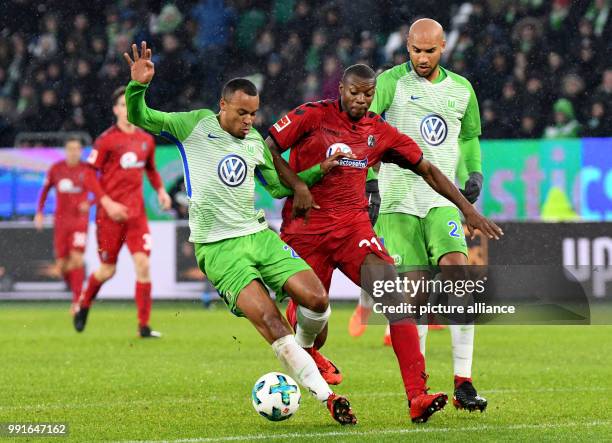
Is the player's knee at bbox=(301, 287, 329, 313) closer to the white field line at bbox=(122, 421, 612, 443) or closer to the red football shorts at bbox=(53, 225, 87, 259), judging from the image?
the white field line at bbox=(122, 421, 612, 443)

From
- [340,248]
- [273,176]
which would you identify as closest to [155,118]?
[273,176]

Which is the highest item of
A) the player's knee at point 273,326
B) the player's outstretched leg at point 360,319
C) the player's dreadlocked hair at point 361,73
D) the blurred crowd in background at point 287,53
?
the blurred crowd in background at point 287,53

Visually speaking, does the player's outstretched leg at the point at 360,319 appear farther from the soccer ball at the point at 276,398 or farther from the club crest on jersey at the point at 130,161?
the soccer ball at the point at 276,398

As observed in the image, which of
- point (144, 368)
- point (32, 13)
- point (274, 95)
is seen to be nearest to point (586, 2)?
point (274, 95)

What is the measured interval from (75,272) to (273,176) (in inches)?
324

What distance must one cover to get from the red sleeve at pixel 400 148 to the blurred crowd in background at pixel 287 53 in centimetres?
1070

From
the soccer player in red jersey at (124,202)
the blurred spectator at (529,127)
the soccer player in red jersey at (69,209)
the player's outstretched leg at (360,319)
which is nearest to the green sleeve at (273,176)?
the player's outstretched leg at (360,319)

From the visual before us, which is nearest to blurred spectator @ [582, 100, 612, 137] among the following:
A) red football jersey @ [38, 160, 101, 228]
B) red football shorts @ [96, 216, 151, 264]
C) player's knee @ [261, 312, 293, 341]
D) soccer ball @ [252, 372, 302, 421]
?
red football jersey @ [38, 160, 101, 228]

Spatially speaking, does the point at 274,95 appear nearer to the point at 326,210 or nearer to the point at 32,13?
the point at 32,13

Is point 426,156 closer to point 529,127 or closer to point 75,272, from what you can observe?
point 75,272

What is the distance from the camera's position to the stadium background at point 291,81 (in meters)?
15.0

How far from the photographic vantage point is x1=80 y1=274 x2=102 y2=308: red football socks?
11.7 metres

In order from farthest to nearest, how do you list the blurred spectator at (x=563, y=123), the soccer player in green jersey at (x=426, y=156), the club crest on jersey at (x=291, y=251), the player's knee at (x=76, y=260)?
the blurred spectator at (x=563, y=123) < the player's knee at (x=76, y=260) < the soccer player in green jersey at (x=426, y=156) < the club crest on jersey at (x=291, y=251)

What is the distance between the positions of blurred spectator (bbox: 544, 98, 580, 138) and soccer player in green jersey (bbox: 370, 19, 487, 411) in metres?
9.97
